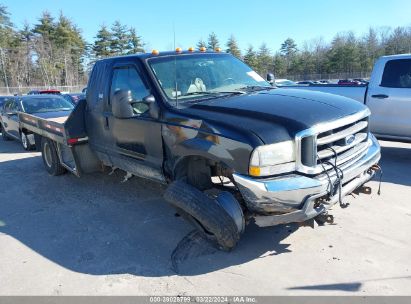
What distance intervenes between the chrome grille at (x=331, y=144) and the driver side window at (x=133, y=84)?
6.36ft

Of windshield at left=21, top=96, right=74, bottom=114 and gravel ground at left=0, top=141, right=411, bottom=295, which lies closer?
gravel ground at left=0, top=141, right=411, bottom=295

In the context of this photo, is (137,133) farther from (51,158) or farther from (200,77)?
(51,158)

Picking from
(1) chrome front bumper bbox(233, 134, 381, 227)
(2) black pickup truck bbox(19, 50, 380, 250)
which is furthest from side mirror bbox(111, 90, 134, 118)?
(1) chrome front bumper bbox(233, 134, 381, 227)

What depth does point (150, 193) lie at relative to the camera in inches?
233

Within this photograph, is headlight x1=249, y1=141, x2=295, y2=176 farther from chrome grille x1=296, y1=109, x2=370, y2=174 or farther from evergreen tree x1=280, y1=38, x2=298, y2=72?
evergreen tree x1=280, y1=38, x2=298, y2=72

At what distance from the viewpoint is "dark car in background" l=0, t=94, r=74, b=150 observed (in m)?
10.2

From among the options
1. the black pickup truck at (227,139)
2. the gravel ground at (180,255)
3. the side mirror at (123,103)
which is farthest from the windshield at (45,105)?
the side mirror at (123,103)

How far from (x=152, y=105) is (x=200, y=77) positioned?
749 millimetres

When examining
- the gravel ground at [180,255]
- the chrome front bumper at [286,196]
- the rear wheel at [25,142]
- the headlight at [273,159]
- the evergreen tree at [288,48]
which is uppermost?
the evergreen tree at [288,48]

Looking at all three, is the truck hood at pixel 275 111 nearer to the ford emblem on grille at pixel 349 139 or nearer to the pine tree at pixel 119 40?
the ford emblem on grille at pixel 349 139

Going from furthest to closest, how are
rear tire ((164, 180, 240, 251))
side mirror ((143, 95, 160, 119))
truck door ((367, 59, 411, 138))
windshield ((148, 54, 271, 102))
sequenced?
truck door ((367, 59, 411, 138)), windshield ((148, 54, 271, 102)), side mirror ((143, 95, 160, 119)), rear tire ((164, 180, 240, 251))

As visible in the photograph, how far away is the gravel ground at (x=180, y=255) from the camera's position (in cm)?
333

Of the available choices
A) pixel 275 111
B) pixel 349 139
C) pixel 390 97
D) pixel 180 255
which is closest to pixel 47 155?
pixel 180 255

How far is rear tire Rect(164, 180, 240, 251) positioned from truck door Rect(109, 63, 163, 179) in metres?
0.71
